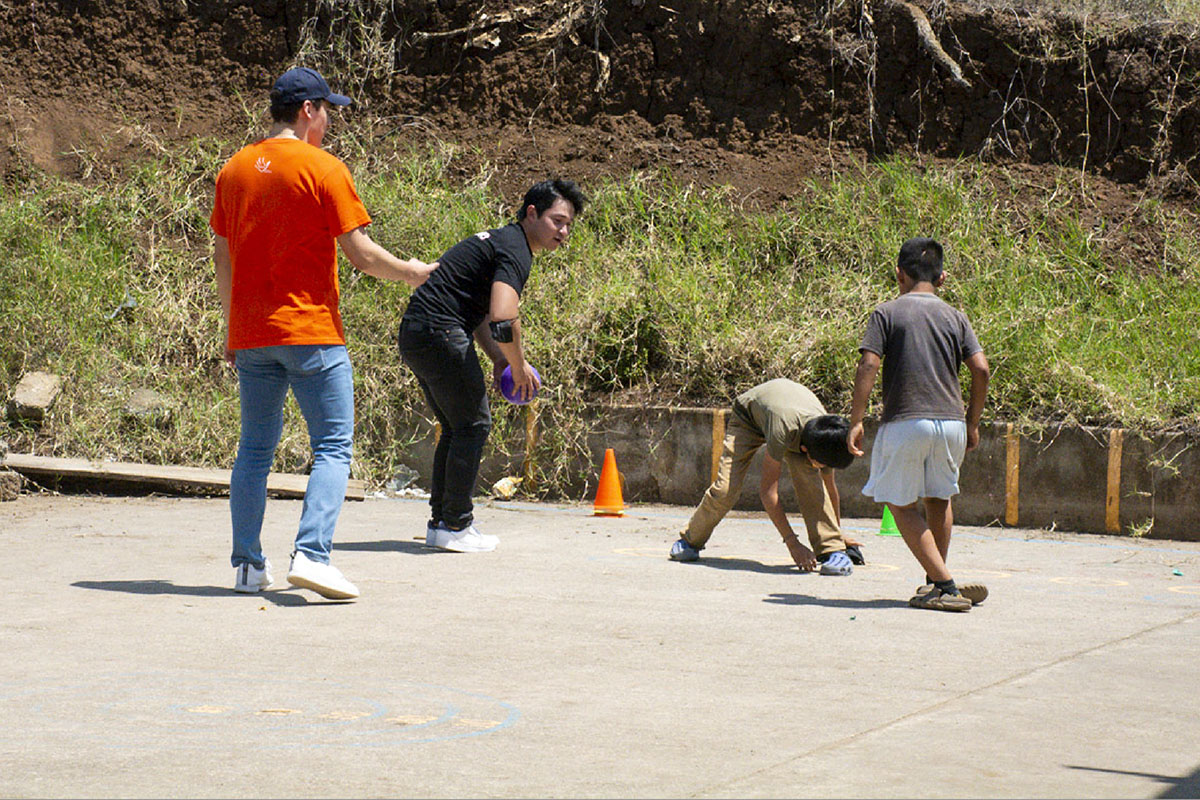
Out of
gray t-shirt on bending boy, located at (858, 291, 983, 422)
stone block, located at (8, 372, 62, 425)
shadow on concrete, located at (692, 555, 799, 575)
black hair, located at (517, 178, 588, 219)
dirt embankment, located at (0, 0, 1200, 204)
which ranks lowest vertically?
shadow on concrete, located at (692, 555, 799, 575)

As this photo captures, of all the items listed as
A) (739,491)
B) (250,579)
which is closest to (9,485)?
(250,579)

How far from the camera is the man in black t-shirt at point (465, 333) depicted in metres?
7.33

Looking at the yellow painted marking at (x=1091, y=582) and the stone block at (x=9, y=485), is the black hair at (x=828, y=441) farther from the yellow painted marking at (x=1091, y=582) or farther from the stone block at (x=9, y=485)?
the stone block at (x=9, y=485)

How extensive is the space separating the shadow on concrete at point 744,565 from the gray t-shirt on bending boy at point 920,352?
1.34m

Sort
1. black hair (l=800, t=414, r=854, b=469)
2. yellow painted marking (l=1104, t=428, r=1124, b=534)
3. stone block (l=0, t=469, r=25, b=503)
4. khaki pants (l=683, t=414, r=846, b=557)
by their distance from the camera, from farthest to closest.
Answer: stone block (l=0, t=469, r=25, b=503) → yellow painted marking (l=1104, t=428, r=1124, b=534) → khaki pants (l=683, t=414, r=846, b=557) → black hair (l=800, t=414, r=854, b=469)

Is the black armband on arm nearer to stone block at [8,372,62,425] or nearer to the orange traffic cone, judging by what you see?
the orange traffic cone

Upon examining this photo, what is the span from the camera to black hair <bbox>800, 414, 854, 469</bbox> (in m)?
6.80

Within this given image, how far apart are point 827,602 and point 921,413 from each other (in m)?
0.94

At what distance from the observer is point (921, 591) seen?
6188mm

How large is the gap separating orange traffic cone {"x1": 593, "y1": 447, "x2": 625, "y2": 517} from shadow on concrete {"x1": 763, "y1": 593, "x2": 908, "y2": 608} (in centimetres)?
304

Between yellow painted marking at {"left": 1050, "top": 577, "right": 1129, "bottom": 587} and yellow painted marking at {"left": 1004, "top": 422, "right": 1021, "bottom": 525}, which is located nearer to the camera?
yellow painted marking at {"left": 1050, "top": 577, "right": 1129, "bottom": 587}

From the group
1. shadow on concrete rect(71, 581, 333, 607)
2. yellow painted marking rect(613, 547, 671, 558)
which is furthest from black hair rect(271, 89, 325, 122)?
yellow painted marking rect(613, 547, 671, 558)

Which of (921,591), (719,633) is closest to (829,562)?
(921,591)

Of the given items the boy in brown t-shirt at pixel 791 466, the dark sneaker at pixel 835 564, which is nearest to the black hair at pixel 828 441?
the boy in brown t-shirt at pixel 791 466
